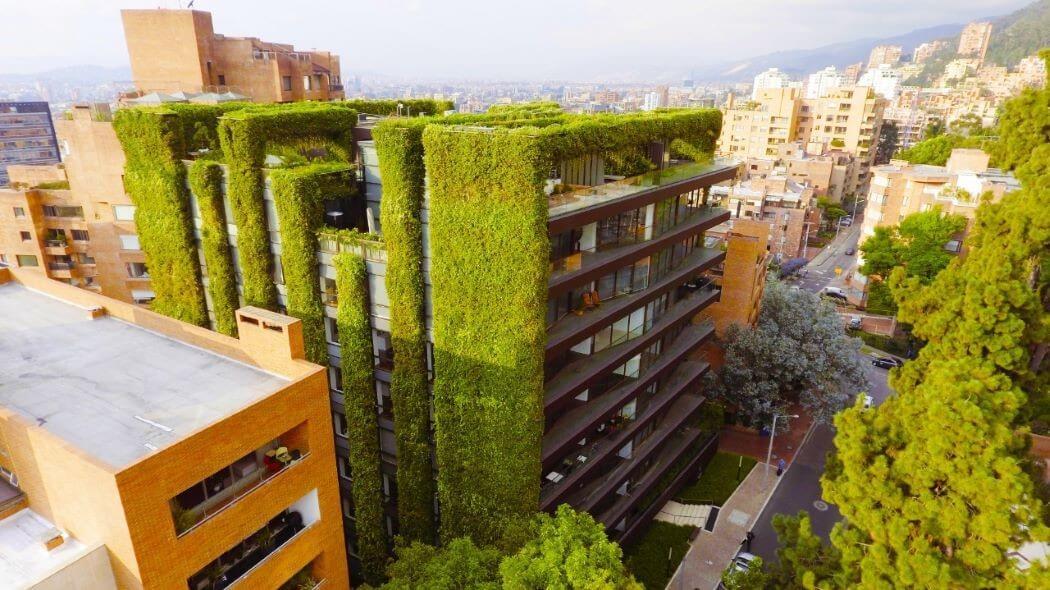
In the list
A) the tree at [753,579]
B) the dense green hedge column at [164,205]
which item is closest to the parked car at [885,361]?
the tree at [753,579]

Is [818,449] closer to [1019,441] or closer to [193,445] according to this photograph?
[1019,441]

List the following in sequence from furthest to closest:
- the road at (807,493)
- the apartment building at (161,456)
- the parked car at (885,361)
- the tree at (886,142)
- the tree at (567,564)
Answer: the tree at (886,142), the parked car at (885,361), the road at (807,493), the tree at (567,564), the apartment building at (161,456)

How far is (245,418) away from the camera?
17125mm

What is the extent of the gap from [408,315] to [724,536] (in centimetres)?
2703

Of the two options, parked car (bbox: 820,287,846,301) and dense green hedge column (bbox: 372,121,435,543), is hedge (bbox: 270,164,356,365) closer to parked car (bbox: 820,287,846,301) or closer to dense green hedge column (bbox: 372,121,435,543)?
dense green hedge column (bbox: 372,121,435,543)

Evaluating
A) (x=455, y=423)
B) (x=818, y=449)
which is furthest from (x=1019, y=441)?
(x=818, y=449)

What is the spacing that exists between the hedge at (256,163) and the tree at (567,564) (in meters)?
18.1

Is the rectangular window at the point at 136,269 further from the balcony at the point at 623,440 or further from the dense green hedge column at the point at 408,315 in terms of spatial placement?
the balcony at the point at 623,440

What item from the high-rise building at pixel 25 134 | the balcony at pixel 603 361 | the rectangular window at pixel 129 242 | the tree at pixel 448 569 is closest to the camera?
the tree at pixel 448 569

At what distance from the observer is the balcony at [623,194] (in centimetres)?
2433

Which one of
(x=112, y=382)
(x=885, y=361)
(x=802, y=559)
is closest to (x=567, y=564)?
(x=802, y=559)

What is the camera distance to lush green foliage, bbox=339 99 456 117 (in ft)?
131

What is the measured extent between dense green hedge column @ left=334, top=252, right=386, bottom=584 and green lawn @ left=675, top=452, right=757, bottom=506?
21943 mm

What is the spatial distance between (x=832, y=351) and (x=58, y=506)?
4864cm
